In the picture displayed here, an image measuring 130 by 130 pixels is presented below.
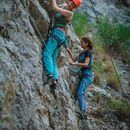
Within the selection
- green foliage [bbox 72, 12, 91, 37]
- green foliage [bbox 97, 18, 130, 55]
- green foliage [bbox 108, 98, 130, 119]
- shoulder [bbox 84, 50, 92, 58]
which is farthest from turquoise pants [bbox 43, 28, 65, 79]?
green foliage [bbox 97, 18, 130, 55]

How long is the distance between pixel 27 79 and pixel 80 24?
6967mm

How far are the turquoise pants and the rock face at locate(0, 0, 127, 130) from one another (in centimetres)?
12

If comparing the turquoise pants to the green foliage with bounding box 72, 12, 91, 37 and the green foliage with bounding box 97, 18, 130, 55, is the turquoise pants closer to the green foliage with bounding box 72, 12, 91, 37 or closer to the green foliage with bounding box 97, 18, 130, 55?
the green foliage with bounding box 72, 12, 91, 37

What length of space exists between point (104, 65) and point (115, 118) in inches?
96.3

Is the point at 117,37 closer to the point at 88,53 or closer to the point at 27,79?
the point at 88,53

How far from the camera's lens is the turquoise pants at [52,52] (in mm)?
7293

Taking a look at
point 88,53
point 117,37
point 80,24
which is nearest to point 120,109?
point 88,53

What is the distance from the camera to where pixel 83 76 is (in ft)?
29.0

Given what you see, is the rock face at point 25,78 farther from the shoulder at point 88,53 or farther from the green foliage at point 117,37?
the green foliage at point 117,37

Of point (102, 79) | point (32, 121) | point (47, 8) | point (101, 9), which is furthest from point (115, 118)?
point (101, 9)

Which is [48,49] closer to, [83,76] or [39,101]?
[39,101]

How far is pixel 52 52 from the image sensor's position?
740cm

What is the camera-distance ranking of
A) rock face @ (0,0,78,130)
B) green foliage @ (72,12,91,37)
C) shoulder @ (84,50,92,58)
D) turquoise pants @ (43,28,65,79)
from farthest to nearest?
green foliage @ (72,12,91,37), shoulder @ (84,50,92,58), turquoise pants @ (43,28,65,79), rock face @ (0,0,78,130)

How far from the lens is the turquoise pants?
729 centimetres
